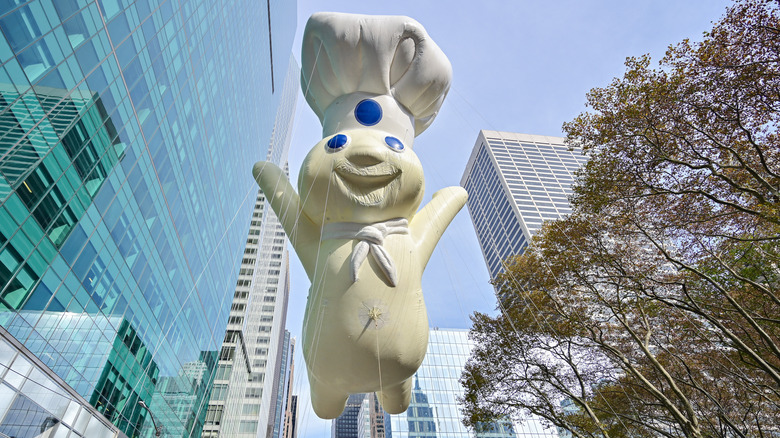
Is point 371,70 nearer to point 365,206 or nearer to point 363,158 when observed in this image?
point 363,158

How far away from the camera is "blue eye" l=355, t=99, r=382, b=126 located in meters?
4.79

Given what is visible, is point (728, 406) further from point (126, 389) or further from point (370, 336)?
Result: point (126, 389)

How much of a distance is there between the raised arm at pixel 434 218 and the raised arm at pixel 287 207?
1.26 m

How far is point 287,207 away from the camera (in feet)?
15.8

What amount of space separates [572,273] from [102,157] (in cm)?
1468

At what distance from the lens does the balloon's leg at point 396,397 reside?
15.1 ft

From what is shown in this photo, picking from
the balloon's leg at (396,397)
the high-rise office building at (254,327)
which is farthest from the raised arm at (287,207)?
the high-rise office building at (254,327)

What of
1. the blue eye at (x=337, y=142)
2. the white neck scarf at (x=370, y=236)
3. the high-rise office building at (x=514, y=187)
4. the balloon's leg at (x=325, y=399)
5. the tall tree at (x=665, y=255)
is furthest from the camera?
the high-rise office building at (x=514, y=187)

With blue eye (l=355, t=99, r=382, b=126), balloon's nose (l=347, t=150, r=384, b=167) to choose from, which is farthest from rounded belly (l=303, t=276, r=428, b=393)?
blue eye (l=355, t=99, r=382, b=126)

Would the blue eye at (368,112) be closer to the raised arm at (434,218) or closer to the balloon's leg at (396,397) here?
the raised arm at (434,218)

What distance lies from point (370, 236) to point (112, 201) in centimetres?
1359

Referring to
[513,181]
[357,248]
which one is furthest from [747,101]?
[513,181]

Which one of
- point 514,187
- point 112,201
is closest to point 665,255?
point 112,201

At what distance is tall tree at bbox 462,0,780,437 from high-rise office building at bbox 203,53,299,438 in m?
31.3
